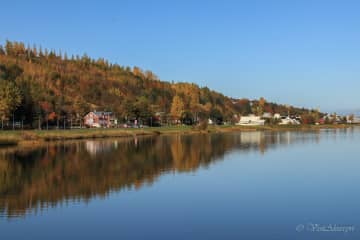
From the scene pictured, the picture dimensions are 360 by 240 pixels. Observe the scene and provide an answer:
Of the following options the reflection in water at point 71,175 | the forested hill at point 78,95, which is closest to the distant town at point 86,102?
the forested hill at point 78,95

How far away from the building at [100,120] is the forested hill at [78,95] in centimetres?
257

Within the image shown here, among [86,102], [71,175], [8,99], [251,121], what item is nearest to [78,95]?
[86,102]

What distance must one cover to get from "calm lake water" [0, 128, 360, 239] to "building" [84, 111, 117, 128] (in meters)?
83.1

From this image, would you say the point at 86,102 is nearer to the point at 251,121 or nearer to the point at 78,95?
the point at 78,95

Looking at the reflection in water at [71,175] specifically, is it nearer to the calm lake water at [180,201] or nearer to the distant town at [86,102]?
the calm lake water at [180,201]

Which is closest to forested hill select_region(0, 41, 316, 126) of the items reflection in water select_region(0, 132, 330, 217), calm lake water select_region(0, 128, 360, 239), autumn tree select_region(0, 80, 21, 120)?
autumn tree select_region(0, 80, 21, 120)

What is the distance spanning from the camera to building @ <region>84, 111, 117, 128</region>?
367 feet

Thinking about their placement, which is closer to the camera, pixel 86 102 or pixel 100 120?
pixel 100 120

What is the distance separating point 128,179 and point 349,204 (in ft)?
37.7

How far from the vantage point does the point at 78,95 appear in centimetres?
15075

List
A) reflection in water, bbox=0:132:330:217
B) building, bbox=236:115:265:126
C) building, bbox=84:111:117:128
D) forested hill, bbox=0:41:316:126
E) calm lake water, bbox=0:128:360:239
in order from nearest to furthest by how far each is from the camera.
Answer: calm lake water, bbox=0:128:360:239 → reflection in water, bbox=0:132:330:217 → forested hill, bbox=0:41:316:126 → building, bbox=84:111:117:128 → building, bbox=236:115:265:126

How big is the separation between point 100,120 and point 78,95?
130 feet

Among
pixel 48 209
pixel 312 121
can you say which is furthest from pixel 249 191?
pixel 312 121

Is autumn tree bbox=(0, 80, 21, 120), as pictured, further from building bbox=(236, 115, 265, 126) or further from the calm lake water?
building bbox=(236, 115, 265, 126)
